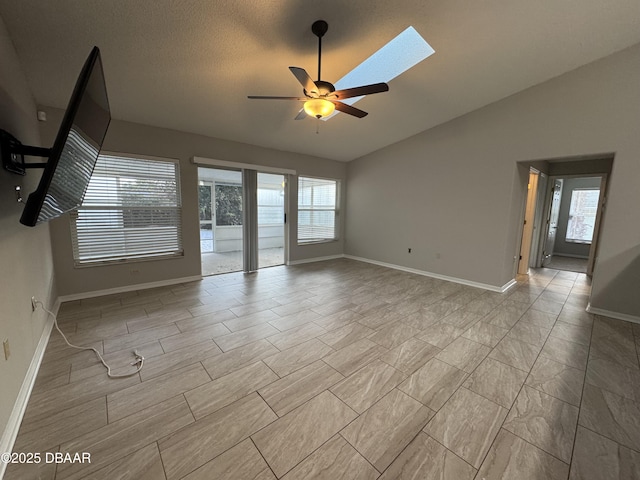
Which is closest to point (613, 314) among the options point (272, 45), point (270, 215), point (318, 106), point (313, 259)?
point (318, 106)

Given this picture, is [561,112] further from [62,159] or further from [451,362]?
[62,159]

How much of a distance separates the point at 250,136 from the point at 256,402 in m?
A: 4.04

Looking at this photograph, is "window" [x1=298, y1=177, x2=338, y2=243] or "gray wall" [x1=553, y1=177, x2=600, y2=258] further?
"gray wall" [x1=553, y1=177, x2=600, y2=258]

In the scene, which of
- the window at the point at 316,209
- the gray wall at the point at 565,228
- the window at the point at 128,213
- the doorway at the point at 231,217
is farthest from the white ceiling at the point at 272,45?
the gray wall at the point at 565,228

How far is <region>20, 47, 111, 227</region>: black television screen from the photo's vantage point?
1.03 metres

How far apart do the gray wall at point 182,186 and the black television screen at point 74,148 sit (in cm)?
232

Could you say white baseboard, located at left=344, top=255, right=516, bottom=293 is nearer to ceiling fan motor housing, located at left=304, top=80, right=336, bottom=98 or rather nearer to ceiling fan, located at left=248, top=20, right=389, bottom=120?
ceiling fan, located at left=248, top=20, right=389, bottom=120

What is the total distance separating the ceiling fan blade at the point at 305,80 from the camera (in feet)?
6.37

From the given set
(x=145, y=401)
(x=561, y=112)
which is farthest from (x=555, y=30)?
(x=145, y=401)

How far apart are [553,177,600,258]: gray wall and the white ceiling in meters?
5.23

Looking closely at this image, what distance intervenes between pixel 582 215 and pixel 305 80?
8.68 meters

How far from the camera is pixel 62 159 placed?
1.10 metres

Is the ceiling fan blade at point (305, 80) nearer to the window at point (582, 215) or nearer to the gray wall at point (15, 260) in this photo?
the gray wall at point (15, 260)

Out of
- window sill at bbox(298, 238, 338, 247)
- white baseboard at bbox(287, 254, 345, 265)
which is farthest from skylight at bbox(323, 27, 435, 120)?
white baseboard at bbox(287, 254, 345, 265)
